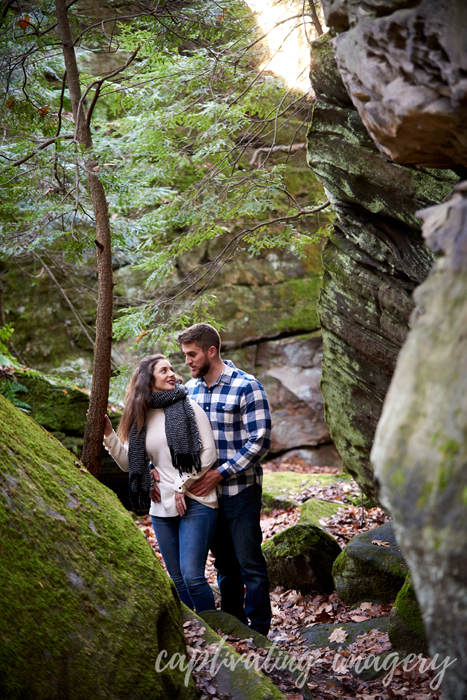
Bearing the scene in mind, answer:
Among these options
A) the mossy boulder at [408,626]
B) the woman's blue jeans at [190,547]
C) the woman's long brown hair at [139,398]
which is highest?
the woman's long brown hair at [139,398]

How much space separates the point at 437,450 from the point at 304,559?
489 cm

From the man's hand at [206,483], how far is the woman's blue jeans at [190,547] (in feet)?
0.26

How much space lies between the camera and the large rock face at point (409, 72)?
2.54 meters

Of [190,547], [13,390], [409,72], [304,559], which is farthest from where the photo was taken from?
[13,390]

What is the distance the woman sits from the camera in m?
4.16

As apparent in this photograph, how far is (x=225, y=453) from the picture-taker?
460 centimetres

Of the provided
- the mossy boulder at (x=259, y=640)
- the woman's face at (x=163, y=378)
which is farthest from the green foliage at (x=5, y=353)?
the mossy boulder at (x=259, y=640)

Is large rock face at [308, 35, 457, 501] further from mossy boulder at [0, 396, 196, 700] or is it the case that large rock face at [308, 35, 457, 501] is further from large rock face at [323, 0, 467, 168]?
mossy boulder at [0, 396, 196, 700]

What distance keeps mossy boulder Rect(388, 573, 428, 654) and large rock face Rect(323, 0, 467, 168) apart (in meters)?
3.49

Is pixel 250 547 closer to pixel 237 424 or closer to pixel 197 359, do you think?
pixel 237 424

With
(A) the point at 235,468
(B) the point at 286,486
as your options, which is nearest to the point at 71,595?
(A) the point at 235,468

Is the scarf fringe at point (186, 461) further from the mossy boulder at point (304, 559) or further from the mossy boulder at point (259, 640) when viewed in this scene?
the mossy boulder at point (304, 559)

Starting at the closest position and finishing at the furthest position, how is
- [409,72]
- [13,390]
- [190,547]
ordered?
[409,72] → [190,547] → [13,390]

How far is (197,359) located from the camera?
4.64m
